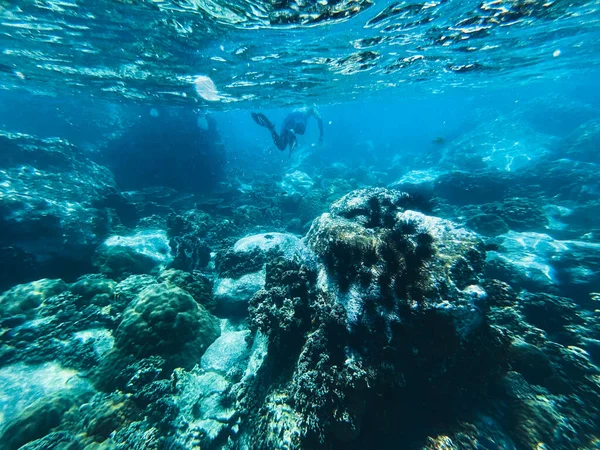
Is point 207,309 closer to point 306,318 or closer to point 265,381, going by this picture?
point 265,381

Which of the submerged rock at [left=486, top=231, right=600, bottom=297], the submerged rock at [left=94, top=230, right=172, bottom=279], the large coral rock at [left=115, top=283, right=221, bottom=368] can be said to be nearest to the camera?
the large coral rock at [left=115, top=283, right=221, bottom=368]

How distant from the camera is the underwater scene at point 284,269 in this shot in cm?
391

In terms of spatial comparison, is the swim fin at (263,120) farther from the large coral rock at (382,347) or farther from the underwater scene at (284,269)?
the large coral rock at (382,347)

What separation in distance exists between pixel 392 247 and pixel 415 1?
9.98 m

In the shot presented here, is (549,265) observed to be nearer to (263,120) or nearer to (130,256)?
(263,120)

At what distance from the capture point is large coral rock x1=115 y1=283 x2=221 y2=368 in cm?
602

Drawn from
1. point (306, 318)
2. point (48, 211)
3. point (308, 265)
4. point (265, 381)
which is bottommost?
point (265, 381)

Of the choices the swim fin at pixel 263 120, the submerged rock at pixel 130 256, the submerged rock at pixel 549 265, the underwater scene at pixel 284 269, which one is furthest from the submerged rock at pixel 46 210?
the submerged rock at pixel 549 265

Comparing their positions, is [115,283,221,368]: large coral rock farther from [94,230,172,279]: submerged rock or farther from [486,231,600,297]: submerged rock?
[486,231,600,297]: submerged rock

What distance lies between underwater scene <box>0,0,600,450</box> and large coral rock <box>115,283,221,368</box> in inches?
2.0

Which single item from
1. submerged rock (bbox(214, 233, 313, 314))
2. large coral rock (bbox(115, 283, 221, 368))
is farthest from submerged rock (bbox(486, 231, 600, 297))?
large coral rock (bbox(115, 283, 221, 368))

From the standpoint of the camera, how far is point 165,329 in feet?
20.2

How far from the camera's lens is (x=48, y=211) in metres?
10.9

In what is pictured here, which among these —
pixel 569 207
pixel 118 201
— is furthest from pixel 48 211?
pixel 569 207
